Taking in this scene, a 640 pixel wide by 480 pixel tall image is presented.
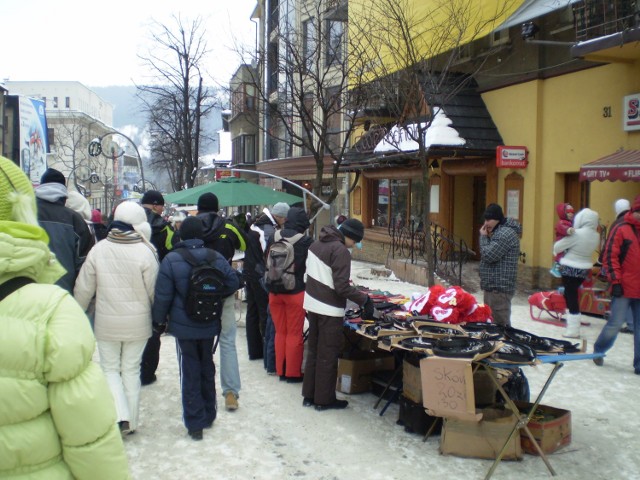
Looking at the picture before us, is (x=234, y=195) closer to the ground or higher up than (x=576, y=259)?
higher up

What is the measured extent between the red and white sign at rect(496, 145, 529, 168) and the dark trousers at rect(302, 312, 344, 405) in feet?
27.5

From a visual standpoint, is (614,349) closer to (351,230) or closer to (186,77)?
(351,230)

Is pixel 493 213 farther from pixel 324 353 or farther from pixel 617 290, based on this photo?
pixel 324 353

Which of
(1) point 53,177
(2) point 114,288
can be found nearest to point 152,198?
(1) point 53,177

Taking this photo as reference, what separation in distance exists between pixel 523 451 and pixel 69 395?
400cm

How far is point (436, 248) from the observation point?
14000 millimetres

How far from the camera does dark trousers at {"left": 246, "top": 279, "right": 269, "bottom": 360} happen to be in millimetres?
7707

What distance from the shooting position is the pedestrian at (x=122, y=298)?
16.8 feet

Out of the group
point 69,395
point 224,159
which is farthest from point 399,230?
point 224,159

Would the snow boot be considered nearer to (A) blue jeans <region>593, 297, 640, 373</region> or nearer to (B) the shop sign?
(A) blue jeans <region>593, 297, 640, 373</region>

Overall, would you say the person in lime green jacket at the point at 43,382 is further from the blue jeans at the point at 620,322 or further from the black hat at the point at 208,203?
the blue jeans at the point at 620,322

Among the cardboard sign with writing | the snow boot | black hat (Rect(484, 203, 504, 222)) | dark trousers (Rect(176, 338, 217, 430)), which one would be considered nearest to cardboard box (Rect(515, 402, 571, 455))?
the cardboard sign with writing

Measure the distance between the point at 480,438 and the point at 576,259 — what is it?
4.69 meters

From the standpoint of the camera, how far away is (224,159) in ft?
180
